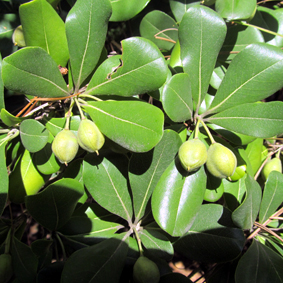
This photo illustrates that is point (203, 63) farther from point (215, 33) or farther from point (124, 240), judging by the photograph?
point (124, 240)

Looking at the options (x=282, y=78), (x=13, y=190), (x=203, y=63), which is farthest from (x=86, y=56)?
(x=282, y=78)

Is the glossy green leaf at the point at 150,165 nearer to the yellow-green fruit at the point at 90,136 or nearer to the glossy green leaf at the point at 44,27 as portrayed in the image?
the yellow-green fruit at the point at 90,136

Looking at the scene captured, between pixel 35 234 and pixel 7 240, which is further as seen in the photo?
pixel 35 234

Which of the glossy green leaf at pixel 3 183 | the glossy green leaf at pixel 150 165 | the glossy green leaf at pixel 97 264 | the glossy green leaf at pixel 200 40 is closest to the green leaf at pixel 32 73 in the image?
the glossy green leaf at pixel 3 183

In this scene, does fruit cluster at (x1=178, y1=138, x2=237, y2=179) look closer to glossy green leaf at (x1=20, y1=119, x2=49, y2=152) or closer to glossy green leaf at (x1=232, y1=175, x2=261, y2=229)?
glossy green leaf at (x1=232, y1=175, x2=261, y2=229)

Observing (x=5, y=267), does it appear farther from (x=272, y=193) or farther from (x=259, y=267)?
(x=272, y=193)
